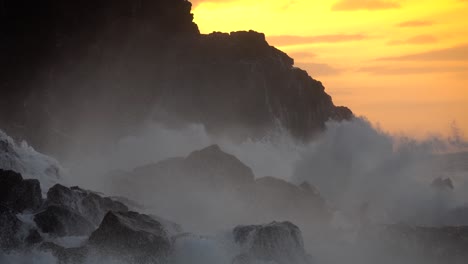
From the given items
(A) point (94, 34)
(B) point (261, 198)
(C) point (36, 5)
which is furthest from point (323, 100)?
(B) point (261, 198)

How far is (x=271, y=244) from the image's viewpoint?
29.3 meters

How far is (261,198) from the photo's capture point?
132 ft

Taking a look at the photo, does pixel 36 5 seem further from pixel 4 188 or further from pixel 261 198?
pixel 4 188

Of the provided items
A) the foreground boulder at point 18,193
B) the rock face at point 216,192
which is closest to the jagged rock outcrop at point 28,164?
the rock face at point 216,192

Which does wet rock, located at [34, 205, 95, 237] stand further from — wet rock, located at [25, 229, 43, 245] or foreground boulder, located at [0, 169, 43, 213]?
foreground boulder, located at [0, 169, 43, 213]

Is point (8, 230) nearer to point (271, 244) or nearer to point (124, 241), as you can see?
point (124, 241)

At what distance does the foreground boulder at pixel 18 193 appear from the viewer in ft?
94.8

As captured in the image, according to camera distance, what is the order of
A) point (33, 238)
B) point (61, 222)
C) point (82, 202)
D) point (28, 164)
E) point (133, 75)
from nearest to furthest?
1. point (33, 238)
2. point (61, 222)
3. point (82, 202)
4. point (28, 164)
5. point (133, 75)

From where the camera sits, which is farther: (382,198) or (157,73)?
(157,73)

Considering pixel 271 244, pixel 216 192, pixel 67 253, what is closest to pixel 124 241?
pixel 67 253

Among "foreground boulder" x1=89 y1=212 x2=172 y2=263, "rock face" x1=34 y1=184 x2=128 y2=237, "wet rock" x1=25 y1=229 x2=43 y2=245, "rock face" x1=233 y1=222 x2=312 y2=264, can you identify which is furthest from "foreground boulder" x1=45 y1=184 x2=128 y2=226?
"rock face" x1=233 y1=222 x2=312 y2=264

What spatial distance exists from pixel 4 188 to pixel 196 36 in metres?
40.6

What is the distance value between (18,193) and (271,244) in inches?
344

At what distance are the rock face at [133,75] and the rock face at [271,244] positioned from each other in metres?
23.6
